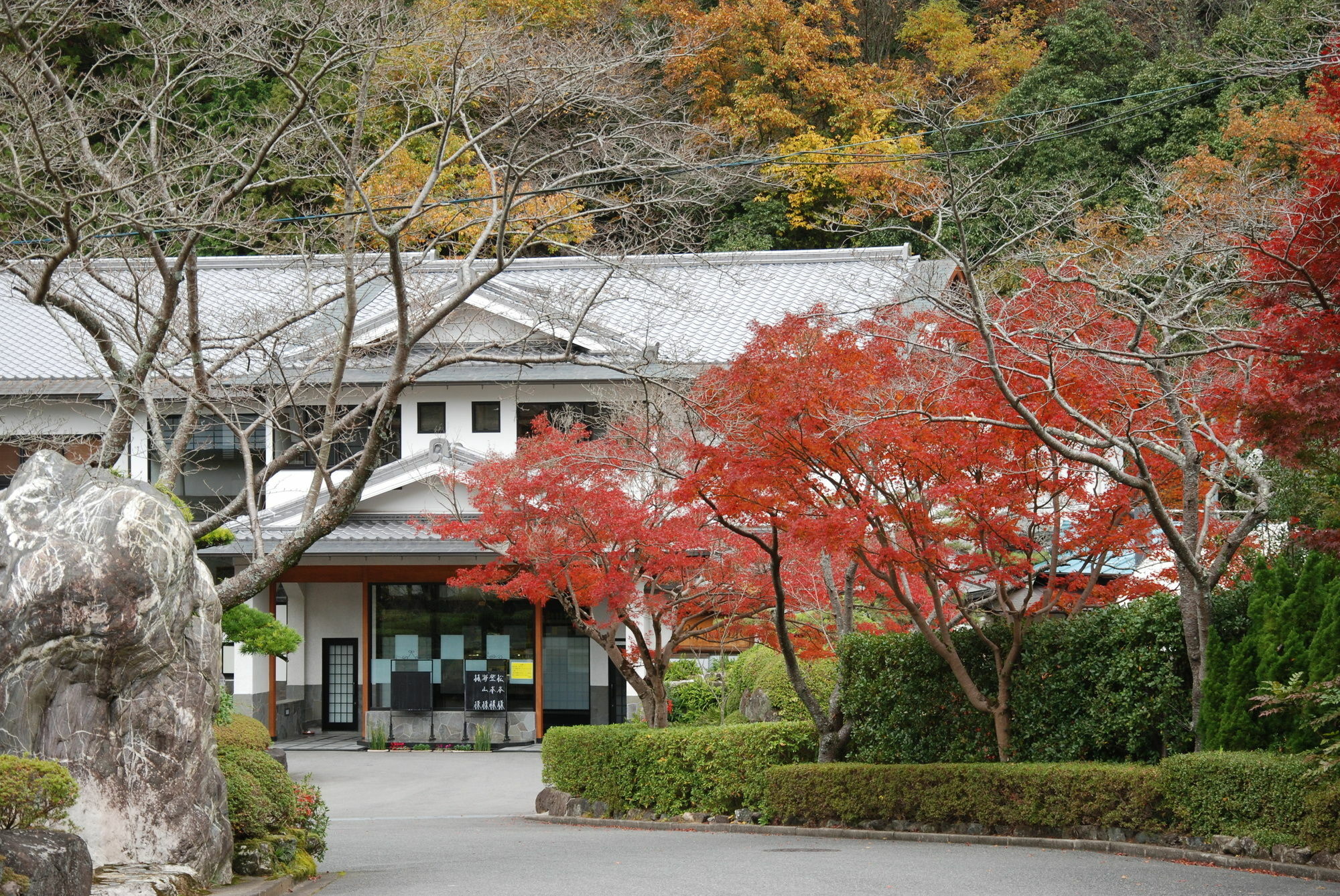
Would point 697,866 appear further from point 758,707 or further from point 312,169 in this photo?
point 758,707

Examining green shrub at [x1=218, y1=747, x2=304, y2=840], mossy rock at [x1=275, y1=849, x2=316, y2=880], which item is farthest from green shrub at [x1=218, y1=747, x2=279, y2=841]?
mossy rock at [x1=275, y1=849, x2=316, y2=880]

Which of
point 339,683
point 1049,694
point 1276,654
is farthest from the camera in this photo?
point 339,683

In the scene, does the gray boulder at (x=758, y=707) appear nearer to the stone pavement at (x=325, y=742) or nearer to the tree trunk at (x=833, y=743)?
the tree trunk at (x=833, y=743)

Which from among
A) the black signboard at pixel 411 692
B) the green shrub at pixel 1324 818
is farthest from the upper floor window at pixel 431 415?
the green shrub at pixel 1324 818

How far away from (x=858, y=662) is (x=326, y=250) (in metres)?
15.2

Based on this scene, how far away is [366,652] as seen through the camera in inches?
1067

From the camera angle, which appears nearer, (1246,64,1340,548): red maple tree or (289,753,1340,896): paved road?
(1246,64,1340,548): red maple tree

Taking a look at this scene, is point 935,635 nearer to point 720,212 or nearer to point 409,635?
point 409,635

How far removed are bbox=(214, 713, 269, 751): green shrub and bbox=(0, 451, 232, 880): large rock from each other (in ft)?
6.09

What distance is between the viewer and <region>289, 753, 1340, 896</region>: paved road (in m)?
9.97

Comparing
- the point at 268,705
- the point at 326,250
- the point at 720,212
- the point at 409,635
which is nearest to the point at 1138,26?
the point at 720,212

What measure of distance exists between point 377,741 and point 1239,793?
1835 cm

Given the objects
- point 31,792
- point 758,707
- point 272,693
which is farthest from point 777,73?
point 31,792

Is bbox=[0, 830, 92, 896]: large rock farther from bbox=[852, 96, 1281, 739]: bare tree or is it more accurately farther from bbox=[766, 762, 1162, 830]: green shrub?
bbox=[766, 762, 1162, 830]: green shrub
